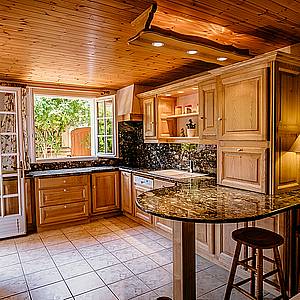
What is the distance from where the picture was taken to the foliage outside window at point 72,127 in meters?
4.85

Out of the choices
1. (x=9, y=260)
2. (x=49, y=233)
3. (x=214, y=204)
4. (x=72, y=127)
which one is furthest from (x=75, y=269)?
(x=72, y=127)

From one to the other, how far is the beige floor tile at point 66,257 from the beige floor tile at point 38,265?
67mm

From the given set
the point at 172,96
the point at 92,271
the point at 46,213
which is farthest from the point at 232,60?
the point at 46,213

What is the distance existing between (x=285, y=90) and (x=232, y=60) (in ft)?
1.77

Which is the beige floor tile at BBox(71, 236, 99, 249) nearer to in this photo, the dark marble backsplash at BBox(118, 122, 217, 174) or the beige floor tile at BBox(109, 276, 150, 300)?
the beige floor tile at BBox(109, 276, 150, 300)

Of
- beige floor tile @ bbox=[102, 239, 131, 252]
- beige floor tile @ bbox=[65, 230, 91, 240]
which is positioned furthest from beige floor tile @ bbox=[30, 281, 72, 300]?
beige floor tile @ bbox=[65, 230, 91, 240]

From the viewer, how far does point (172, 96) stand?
428 centimetres

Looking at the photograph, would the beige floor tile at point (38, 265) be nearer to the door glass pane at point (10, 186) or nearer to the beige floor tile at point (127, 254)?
the beige floor tile at point (127, 254)

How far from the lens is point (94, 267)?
2.95 m

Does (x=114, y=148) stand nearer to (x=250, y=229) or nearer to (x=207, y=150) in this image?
(x=207, y=150)

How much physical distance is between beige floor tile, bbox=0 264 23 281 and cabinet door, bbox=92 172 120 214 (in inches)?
67.7

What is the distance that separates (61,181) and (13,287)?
1855 mm

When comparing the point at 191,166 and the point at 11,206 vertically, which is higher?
the point at 191,166

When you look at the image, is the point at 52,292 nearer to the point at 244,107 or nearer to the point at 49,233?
the point at 49,233
